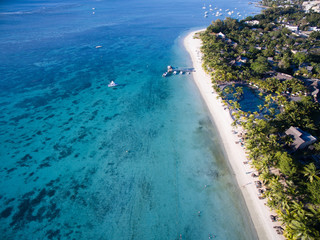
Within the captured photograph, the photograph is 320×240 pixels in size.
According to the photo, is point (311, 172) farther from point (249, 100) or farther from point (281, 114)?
point (249, 100)

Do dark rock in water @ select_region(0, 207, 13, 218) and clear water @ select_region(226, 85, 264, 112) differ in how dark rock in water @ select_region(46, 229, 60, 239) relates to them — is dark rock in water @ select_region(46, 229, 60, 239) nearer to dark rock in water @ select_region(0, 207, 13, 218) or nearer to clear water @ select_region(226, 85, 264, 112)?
dark rock in water @ select_region(0, 207, 13, 218)

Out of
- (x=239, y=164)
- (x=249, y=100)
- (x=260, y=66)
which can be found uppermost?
(x=260, y=66)

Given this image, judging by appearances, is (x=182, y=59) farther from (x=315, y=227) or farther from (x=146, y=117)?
(x=315, y=227)

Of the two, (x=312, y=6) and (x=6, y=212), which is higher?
(x=312, y=6)

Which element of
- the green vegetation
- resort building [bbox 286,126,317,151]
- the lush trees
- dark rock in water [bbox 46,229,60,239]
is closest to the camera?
the green vegetation

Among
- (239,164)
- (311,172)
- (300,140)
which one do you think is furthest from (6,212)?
(300,140)

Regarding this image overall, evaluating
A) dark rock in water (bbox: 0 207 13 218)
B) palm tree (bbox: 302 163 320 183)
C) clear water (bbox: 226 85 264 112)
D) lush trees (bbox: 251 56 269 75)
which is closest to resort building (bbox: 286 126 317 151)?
palm tree (bbox: 302 163 320 183)

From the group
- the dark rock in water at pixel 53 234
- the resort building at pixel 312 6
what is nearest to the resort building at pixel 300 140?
the dark rock in water at pixel 53 234
